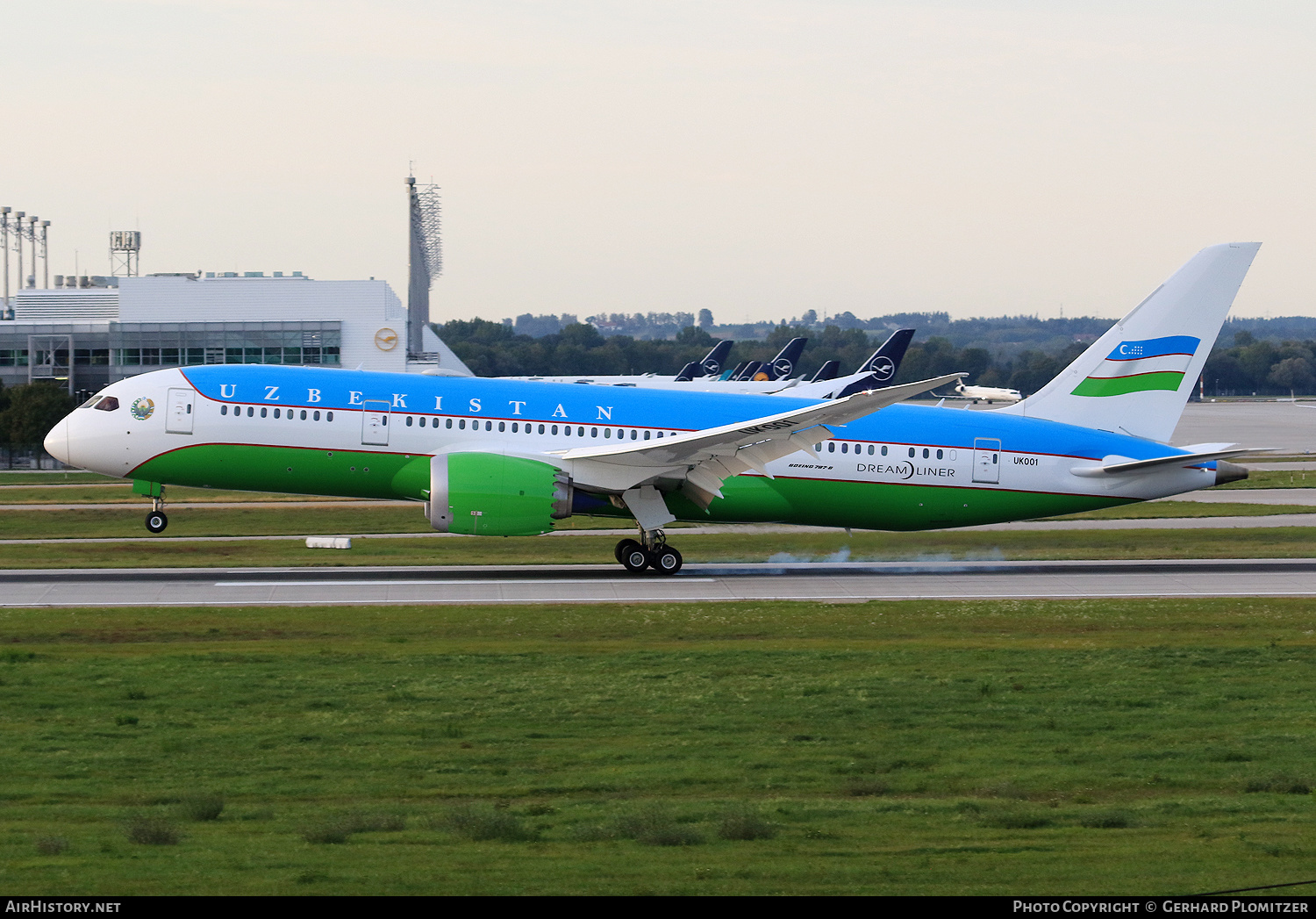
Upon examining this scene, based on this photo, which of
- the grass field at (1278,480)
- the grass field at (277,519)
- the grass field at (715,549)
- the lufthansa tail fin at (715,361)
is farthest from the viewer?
the lufthansa tail fin at (715,361)

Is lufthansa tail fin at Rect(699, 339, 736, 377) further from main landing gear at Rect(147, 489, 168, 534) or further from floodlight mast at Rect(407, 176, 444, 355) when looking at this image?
main landing gear at Rect(147, 489, 168, 534)

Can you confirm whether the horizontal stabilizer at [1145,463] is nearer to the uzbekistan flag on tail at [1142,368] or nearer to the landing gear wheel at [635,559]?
the uzbekistan flag on tail at [1142,368]

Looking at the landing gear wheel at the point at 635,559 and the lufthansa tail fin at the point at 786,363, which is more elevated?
the lufthansa tail fin at the point at 786,363

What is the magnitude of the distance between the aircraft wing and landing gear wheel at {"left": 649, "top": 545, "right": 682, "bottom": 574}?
158 centimetres

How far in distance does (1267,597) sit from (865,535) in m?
11.0

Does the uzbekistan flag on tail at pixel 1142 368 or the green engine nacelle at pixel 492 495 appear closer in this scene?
the green engine nacelle at pixel 492 495

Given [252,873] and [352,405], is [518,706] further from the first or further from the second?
[352,405]

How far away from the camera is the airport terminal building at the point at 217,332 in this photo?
9100 cm

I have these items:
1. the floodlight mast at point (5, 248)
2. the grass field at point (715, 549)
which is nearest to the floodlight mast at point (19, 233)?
the floodlight mast at point (5, 248)

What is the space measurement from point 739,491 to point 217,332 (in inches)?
2730

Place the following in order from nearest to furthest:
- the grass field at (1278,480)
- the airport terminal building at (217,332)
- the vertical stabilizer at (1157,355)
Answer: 1. the vertical stabilizer at (1157,355)
2. the grass field at (1278,480)
3. the airport terminal building at (217,332)

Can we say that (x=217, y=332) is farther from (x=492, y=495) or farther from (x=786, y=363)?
(x=492, y=495)

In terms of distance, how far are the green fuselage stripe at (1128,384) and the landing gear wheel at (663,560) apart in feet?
38.2
